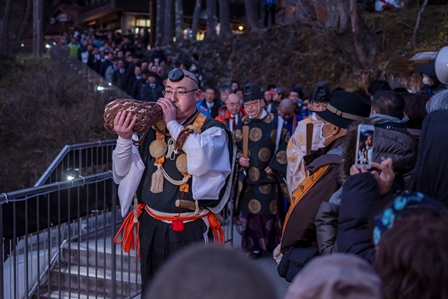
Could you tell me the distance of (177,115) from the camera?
455cm

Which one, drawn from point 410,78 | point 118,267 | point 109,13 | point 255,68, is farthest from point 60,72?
point 109,13

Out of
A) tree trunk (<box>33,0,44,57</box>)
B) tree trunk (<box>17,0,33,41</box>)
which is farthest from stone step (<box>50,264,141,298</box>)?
tree trunk (<box>17,0,33,41</box>)

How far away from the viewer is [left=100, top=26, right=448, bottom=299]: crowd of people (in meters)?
1.92

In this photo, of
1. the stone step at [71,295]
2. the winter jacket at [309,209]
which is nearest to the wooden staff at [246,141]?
the stone step at [71,295]

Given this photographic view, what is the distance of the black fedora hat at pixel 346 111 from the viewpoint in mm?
4297

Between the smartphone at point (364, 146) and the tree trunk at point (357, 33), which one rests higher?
the tree trunk at point (357, 33)

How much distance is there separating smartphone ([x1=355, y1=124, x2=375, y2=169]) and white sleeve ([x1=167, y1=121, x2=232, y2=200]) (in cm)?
150

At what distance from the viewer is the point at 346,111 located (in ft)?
14.1

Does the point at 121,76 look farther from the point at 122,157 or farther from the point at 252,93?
the point at 122,157

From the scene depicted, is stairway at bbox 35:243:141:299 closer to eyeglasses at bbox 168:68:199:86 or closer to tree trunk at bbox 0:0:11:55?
eyeglasses at bbox 168:68:199:86

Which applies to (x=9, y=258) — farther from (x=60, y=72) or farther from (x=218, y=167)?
(x=60, y=72)

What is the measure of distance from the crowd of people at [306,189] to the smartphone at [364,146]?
10mm

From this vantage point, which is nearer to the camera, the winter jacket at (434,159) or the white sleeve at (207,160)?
the winter jacket at (434,159)

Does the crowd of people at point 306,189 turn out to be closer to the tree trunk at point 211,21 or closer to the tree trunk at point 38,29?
the tree trunk at point 211,21
